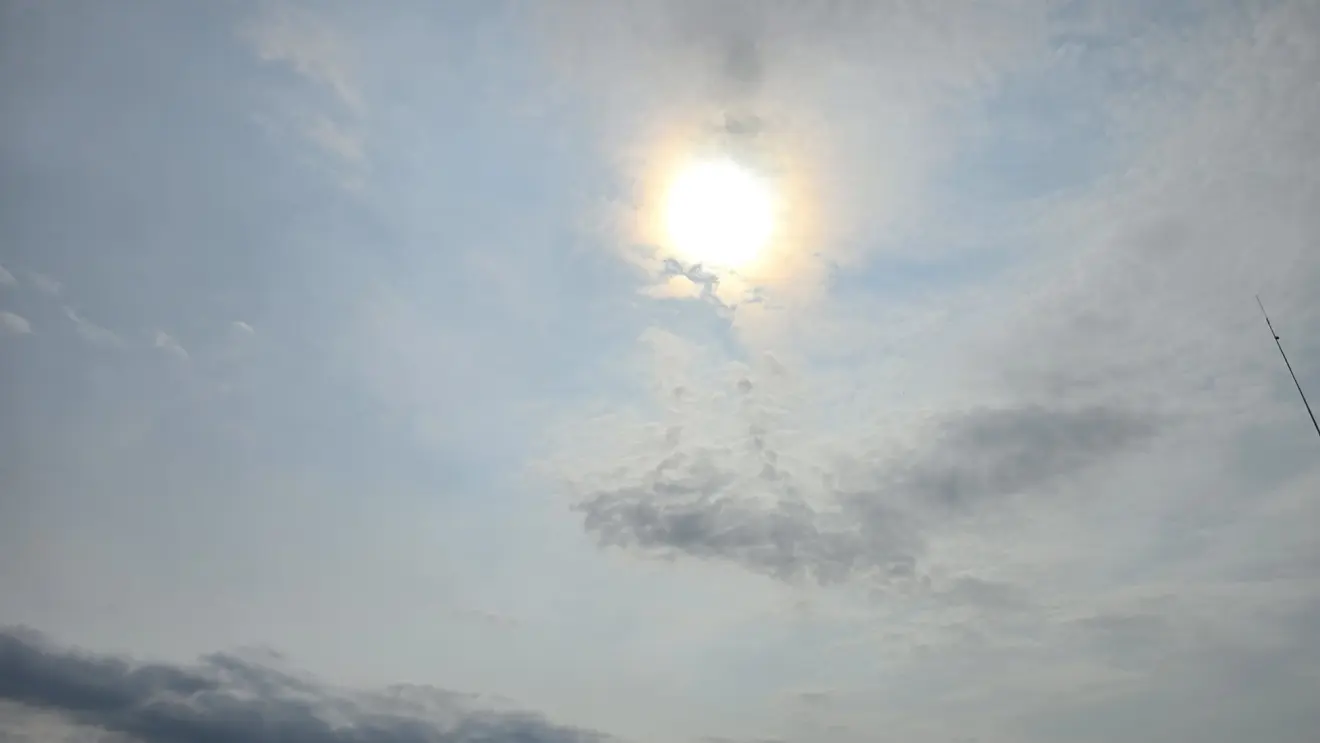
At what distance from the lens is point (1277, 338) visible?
5703 cm

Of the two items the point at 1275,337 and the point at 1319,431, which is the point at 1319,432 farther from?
the point at 1275,337

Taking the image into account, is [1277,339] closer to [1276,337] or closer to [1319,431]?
[1276,337]

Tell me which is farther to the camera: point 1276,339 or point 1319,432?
point 1276,339

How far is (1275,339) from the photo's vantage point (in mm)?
57500

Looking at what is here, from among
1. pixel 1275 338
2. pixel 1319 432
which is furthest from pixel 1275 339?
pixel 1319 432

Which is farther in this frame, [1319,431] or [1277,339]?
[1277,339]

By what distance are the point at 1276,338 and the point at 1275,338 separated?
320 millimetres

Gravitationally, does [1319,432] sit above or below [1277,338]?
below

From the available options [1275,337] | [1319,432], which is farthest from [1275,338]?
[1319,432]

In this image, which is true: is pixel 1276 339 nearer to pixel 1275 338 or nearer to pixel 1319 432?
pixel 1275 338

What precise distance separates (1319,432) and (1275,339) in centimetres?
1468

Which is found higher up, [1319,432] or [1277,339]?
[1277,339]

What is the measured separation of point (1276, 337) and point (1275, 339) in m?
0.31

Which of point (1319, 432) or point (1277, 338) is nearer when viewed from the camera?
point (1319, 432)
